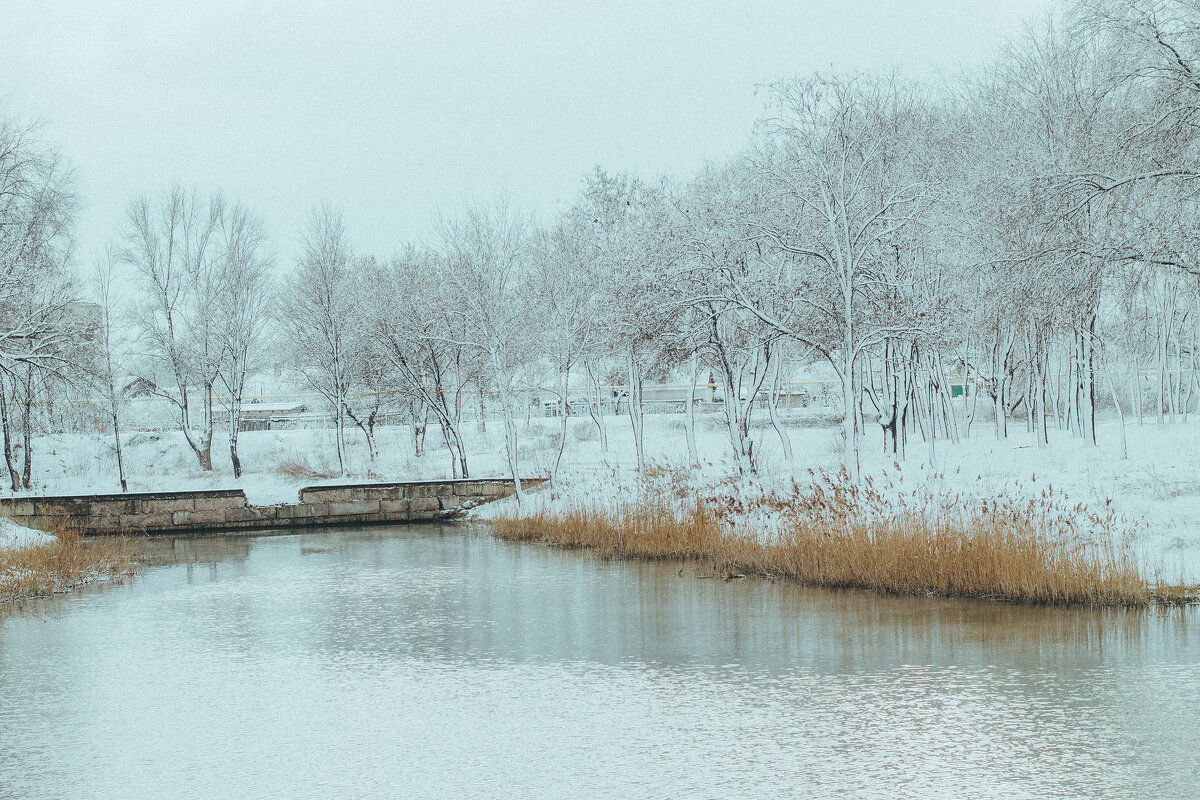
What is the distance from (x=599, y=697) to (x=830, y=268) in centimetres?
1236

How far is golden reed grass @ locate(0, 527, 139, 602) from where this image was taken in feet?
46.9

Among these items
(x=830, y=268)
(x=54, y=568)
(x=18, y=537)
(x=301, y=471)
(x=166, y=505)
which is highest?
(x=830, y=268)

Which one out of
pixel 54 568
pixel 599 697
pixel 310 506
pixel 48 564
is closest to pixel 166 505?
pixel 310 506

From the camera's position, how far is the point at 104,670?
9.40 metres

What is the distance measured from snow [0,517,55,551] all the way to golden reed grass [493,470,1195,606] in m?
9.17

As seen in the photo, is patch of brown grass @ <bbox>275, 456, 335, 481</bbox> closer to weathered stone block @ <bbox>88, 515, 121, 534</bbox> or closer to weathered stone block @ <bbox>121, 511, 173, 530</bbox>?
weathered stone block @ <bbox>121, 511, 173, 530</bbox>

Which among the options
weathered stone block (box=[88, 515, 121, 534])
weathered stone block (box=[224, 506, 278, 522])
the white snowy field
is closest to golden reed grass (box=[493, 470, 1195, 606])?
the white snowy field

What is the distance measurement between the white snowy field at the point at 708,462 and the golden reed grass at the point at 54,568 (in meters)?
8.25

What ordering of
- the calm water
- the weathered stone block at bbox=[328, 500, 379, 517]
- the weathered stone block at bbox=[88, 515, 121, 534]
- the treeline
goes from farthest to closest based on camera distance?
the weathered stone block at bbox=[328, 500, 379, 517], the weathered stone block at bbox=[88, 515, 121, 534], the treeline, the calm water

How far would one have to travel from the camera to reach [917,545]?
12.3 meters

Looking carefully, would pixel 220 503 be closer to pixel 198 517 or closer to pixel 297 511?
pixel 198 517

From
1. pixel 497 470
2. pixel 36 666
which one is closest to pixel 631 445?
pixel 497 470

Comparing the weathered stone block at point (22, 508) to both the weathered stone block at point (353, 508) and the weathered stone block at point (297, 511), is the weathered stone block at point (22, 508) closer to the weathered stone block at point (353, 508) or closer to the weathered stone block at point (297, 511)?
the weathered stone block at point (297, 511)

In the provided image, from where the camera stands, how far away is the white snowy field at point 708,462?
50.3ft
